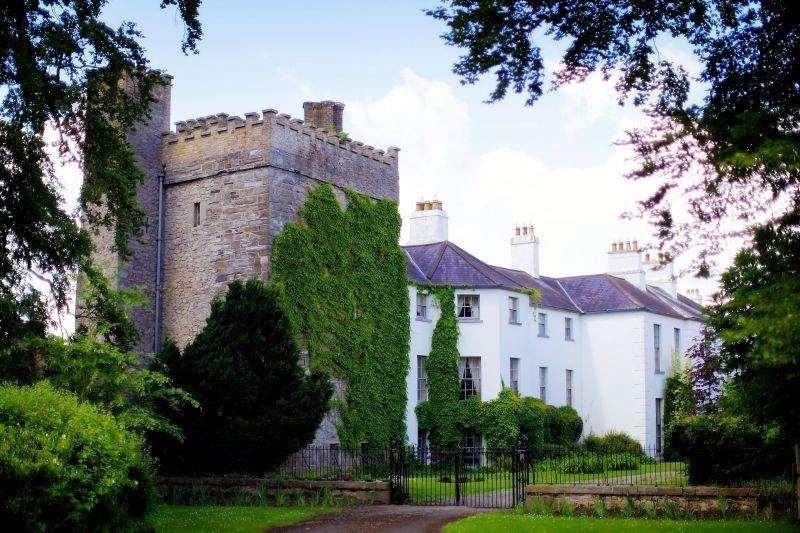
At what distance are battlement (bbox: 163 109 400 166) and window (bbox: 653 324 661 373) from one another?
18440mm

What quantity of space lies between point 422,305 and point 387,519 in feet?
55.9

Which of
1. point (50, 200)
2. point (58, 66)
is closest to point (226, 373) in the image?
point (50, 200)

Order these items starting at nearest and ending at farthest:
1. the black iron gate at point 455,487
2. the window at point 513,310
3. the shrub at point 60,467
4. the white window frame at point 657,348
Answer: the shrub at point 60,467 < the black iron gate at point 455,487 < the window at point 513,310 < the white window frame at point 657,348

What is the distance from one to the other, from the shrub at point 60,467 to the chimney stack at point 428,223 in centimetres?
2595

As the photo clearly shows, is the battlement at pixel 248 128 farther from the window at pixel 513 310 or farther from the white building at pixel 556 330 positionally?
the window at pixel 513 310

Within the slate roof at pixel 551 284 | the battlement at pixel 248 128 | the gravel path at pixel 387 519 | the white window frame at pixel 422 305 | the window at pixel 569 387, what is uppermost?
the battlement at pixel 248 128

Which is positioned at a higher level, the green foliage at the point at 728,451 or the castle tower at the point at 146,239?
the castle tower at the point at 146,239

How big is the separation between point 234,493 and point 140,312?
879 cm

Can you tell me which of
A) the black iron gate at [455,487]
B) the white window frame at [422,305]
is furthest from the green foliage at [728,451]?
the white window frame at [422,305]

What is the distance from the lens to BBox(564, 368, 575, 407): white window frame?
41.7 meters

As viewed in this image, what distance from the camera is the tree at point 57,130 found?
14.8m

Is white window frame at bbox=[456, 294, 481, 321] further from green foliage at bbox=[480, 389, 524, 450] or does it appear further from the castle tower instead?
the castle tower

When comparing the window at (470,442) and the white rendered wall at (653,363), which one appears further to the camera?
the white rendered wall at (653,363)

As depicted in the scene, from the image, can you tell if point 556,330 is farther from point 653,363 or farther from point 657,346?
point 657,346
